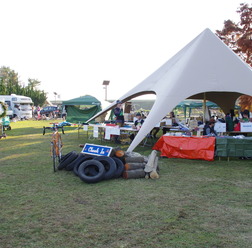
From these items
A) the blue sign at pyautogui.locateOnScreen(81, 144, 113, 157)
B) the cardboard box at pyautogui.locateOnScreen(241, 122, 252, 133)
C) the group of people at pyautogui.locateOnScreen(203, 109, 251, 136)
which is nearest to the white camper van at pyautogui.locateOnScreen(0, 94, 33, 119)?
the group of people at pyautogui.locateOnScreen(203, 109, 251, 136)

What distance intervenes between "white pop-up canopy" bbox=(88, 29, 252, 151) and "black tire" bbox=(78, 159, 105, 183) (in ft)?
7.33

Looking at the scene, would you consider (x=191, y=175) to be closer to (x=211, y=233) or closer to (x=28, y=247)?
(x=211, y=233)

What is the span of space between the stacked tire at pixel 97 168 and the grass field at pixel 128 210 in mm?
135

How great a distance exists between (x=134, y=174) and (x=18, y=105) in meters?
29.0

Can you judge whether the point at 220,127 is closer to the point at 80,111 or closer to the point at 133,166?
the point at 133,166

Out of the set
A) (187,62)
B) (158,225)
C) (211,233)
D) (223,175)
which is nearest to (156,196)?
(158,225)

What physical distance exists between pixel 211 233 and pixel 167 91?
615 cm

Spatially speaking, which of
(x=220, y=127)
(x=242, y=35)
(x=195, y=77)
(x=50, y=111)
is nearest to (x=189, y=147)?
(x=220, y=127)

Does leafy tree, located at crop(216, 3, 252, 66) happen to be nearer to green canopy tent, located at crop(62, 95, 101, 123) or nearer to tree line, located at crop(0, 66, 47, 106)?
green canopy tent, located at crop(62, 95, 101, 123)

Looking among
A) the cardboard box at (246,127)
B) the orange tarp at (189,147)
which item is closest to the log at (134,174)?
the orange tarp at (189,147)

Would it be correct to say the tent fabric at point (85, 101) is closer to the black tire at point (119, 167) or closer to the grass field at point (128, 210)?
the grass field at point (128, 210)

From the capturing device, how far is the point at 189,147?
8.64 meters

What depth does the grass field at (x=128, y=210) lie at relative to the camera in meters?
3.49

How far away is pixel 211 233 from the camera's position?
3.65m
